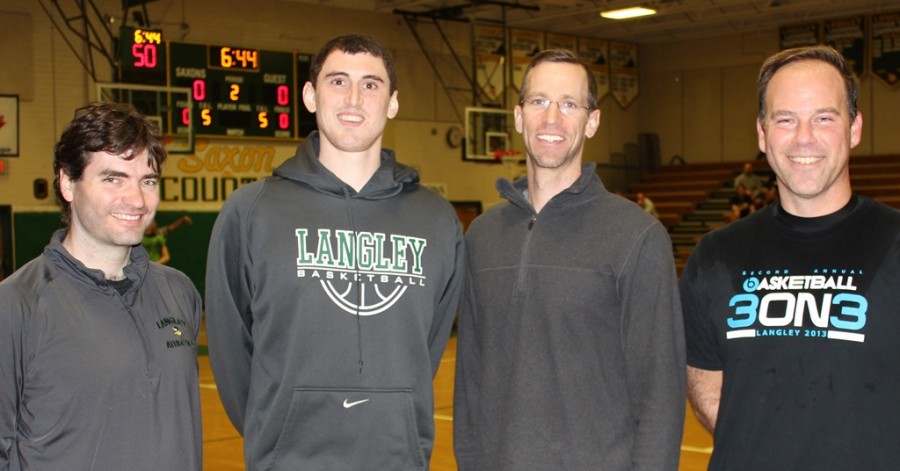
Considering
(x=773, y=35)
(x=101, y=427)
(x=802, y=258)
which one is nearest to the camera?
(x=101, y=427)

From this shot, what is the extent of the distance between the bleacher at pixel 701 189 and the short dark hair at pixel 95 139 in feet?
63.8

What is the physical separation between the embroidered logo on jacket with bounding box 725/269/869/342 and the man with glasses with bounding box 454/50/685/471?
0.67 ft

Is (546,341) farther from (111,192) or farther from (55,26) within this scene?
(55,26)

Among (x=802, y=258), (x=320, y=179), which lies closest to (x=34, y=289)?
(x=320, y=179)

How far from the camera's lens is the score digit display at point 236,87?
15.8 m

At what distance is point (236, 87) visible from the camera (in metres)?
16.3

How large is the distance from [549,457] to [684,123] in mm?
23370

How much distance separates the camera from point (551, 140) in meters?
3.20

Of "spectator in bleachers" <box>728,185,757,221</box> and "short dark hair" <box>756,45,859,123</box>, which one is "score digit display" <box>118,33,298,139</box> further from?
"short dark hair" <box>756,45,859,123</box>

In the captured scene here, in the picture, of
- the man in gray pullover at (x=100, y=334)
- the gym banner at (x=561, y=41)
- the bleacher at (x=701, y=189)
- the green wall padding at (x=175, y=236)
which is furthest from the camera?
the gym banner at (x=561, y=41)

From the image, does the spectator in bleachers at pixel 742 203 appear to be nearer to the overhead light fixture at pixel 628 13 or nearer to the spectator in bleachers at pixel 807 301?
the overhead light fixture at pixel 628 13

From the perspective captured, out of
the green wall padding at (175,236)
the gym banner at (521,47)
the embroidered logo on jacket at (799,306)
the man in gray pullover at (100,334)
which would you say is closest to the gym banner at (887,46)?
the gym banner at (521,47)

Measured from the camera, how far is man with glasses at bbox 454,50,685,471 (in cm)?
299

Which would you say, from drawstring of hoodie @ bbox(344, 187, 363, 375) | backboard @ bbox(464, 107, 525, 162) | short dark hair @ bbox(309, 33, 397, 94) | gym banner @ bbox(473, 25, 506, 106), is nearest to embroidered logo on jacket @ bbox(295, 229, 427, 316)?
drawstring of hoodie @ bbox(344, 187, 363, 375)
